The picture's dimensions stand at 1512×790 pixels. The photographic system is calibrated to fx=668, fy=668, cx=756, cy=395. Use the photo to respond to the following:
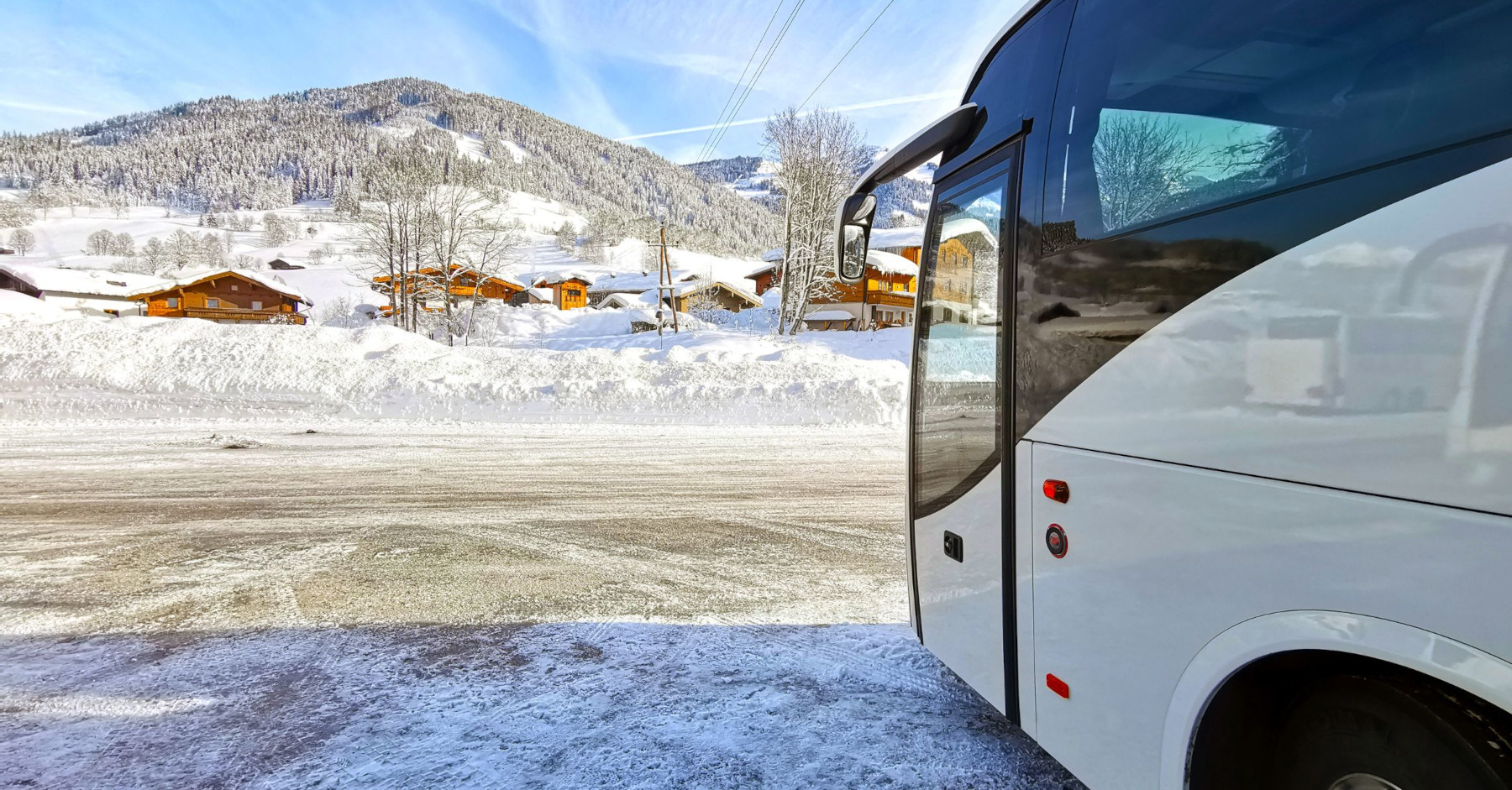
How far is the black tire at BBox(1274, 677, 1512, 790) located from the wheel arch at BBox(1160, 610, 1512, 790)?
60 mm

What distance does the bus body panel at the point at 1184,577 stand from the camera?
4.02 feet

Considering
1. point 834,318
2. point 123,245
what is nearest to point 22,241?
point 123,245

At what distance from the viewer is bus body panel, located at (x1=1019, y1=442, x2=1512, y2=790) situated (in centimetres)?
123

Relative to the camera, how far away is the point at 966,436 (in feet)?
9.21

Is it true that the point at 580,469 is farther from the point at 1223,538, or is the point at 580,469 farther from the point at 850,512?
the point at 1223,538

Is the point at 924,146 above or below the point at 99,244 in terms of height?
below

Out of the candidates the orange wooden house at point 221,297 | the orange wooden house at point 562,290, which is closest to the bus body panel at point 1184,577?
the orange wooden house at point 221,297

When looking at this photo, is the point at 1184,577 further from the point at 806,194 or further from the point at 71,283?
the point at 71,283

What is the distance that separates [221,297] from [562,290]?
30.3 m

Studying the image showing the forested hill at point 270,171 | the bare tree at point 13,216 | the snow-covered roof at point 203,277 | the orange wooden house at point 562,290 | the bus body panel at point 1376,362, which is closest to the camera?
the bus body panel at point 1376,362

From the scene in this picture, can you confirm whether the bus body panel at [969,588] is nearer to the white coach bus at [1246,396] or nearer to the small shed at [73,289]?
the white coach bus at [1246,396]

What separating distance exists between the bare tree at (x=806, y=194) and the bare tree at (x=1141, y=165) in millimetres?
27311

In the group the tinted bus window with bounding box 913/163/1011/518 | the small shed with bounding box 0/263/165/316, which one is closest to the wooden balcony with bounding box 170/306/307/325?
the small shed with bounding box 0/263/165/316

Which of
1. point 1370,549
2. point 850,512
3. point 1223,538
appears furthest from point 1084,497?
point 850,512
